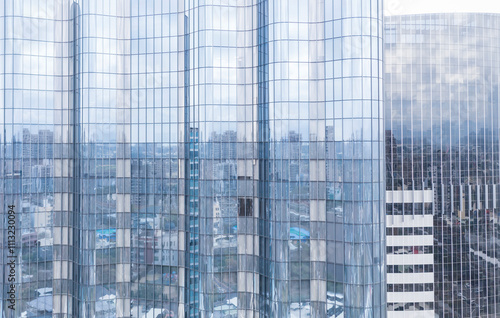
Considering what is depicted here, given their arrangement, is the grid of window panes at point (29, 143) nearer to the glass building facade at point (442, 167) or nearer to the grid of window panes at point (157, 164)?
the grid of window panes at point (157, 164)

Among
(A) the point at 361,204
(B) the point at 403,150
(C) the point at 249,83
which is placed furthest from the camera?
(B) the point at 403,150

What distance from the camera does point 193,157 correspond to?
31969mm

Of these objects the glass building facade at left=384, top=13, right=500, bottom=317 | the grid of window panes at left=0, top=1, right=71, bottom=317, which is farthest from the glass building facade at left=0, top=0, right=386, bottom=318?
the glass building facade at left=384, top=13, right=500, bottom=317

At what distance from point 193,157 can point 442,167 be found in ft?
112

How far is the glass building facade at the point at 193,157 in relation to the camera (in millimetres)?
28906

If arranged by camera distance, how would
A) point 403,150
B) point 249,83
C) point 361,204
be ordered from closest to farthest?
point 361,204 → point 249,83 → point 403,150

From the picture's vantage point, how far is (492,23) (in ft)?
157

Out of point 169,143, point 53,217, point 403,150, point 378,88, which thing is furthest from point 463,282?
point 53,217

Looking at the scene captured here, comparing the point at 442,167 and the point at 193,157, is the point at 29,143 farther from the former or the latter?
the point at 442,167

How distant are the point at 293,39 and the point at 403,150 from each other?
24789 mm

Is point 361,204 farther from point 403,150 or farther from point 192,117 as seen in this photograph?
point 403,150

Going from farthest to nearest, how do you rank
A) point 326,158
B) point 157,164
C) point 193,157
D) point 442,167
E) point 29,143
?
point 442,167 → point 157,164 → point 29,143 → point 193,157 → point 326,158

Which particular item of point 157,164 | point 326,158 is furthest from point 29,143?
point 326,158

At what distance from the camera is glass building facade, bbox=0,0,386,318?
94.8 ft
